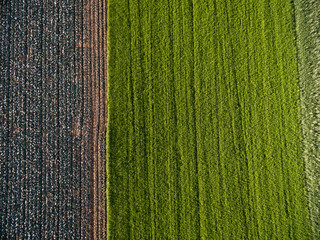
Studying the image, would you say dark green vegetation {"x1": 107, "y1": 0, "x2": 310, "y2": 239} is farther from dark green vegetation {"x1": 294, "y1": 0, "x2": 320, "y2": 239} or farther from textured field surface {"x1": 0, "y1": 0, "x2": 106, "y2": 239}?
textured field surface {"x1": 0, "y1": 0, "x2": 106, "y2": 239}

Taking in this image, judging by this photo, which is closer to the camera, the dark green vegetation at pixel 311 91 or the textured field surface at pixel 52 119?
the dark green vegetation at pixel 311 91

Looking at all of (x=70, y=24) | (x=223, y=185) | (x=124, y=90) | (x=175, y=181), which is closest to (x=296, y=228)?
(x=223, y=185)

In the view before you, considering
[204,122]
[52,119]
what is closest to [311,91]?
[204,122]

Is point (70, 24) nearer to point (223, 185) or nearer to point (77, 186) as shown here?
point (77, 186)

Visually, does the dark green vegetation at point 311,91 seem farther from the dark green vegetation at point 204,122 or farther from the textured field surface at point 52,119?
the textured field surface at point 52,119

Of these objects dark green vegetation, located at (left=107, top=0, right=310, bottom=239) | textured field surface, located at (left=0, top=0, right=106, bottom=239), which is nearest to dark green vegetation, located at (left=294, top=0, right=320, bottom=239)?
dark green vegetation, located at (left=107, top=0, right=310, bottom=239)

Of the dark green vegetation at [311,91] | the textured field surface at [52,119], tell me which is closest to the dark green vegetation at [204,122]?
the dark green vegetation at [311,91]
